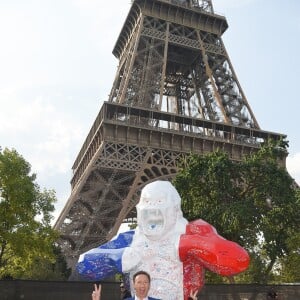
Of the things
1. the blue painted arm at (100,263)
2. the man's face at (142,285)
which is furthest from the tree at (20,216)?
the man's face at (142,285)

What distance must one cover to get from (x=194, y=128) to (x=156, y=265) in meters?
25.6

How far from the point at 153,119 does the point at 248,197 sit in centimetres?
1151

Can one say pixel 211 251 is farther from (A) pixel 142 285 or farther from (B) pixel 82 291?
(B) pixel 82 291

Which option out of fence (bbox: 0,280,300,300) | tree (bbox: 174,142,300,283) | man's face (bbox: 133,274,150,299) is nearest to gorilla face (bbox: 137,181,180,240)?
man's face (bbox: 133,274,150,299)

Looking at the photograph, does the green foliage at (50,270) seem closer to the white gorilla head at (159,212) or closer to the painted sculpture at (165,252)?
the painted sculpture at (165,252)

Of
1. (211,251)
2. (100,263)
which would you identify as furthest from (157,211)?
(100,263)

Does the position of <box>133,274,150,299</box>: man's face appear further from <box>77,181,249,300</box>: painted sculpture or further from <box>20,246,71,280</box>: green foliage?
<box>20,246,71,280</box>: green foliage

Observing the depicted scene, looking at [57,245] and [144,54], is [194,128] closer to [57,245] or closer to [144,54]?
[144,54]

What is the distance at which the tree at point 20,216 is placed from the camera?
17.4m

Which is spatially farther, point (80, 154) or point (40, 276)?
point (80, 154)

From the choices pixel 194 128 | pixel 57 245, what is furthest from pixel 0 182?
pixel 194 128

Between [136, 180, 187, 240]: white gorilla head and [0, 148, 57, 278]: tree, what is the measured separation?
12464 millimetres

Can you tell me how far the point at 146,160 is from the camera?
1084 inches

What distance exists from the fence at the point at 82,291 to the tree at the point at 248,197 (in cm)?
268
